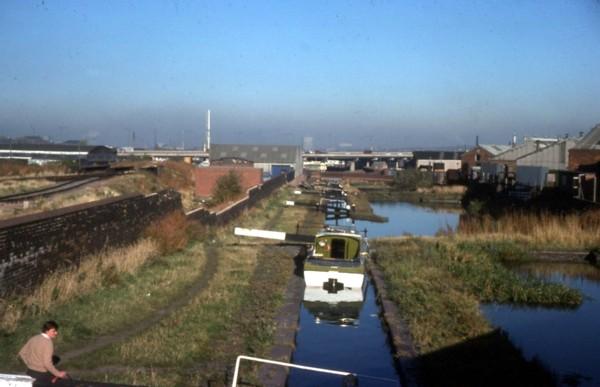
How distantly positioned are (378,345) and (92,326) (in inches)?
236

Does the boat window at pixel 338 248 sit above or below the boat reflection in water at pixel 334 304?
above

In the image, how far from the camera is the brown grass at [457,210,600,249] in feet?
98.6

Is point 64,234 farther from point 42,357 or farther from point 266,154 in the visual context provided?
point 266,154

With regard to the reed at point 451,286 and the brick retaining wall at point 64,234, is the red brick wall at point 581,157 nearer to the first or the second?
the reed at point 451,286

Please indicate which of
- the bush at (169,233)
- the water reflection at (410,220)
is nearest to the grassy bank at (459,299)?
the bush at (169,233)

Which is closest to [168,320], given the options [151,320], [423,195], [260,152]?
[151,320]

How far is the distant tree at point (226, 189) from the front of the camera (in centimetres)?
3978

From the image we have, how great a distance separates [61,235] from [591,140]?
57746 millimetres

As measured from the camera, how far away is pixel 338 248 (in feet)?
73.4

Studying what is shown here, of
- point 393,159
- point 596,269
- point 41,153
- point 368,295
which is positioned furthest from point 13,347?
point 393,159

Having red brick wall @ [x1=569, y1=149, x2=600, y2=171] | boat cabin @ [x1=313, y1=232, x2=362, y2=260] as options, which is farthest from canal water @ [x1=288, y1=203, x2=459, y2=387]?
red brick wall @ [x1=569, y1=149, x2=600, y2=171]

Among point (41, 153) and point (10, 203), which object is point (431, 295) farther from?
point (41, 153)

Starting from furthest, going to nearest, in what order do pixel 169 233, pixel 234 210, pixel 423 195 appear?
pixel 423 195, pixel 234 210, pixel 169 233

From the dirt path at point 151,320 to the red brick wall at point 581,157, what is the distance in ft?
139
